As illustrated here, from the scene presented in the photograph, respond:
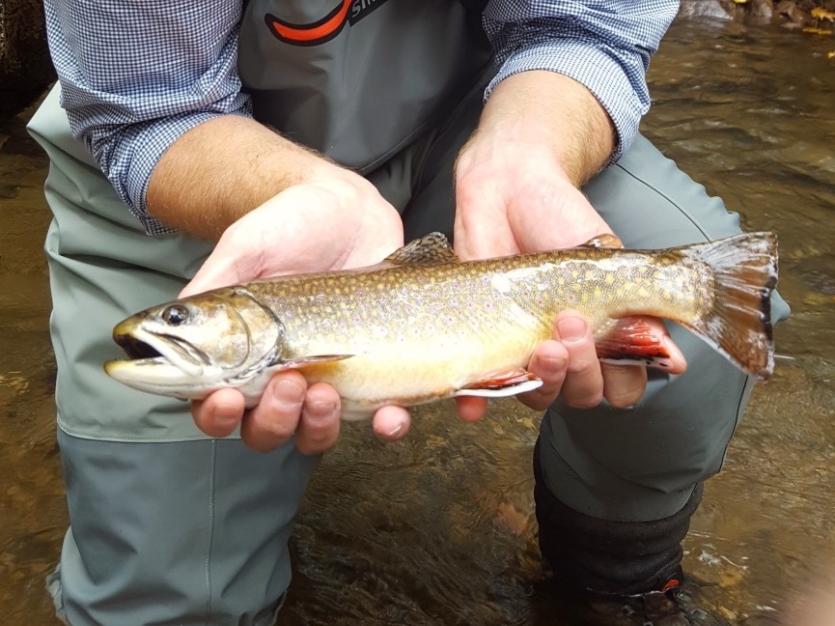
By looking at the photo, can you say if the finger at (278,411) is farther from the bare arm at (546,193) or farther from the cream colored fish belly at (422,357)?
the bare arm at (546,193)

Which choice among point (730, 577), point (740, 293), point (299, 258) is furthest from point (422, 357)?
point (730, 577)

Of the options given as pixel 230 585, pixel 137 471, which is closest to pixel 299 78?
pixel 137 471

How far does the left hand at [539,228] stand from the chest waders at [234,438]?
0.18 metres

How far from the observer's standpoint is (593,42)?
2.39 metres

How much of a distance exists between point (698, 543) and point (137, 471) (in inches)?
53.4

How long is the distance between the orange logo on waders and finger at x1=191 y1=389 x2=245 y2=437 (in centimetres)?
90

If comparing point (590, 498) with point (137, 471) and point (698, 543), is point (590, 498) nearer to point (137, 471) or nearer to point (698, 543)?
point (698, 543)

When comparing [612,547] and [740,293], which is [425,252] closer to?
[740,293]

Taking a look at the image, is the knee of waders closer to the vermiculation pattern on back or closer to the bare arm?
the bare arm

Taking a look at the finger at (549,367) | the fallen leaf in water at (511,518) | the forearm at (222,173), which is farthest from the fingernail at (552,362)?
the fallen leaf in water at (511,518)

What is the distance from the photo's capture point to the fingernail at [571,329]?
1.62 m

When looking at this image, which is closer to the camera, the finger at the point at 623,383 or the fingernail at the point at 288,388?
the fingernail at the point at 288,388

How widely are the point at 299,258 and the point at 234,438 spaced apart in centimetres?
47

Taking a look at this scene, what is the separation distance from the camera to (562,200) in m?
1.84
